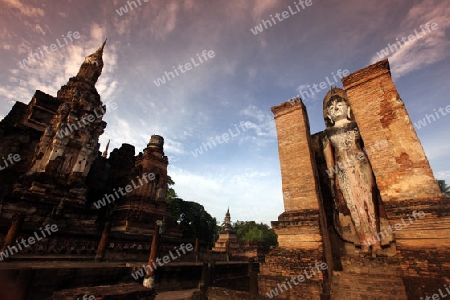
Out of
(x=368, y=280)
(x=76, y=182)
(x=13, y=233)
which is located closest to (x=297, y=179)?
(x=368, y=280)

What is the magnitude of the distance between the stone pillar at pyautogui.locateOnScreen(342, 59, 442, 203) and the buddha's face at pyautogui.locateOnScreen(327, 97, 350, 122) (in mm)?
505

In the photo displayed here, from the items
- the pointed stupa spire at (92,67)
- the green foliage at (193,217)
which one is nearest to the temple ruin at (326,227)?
the pointed stupa spire at (92,67)

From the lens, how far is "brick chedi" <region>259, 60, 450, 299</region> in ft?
12.6

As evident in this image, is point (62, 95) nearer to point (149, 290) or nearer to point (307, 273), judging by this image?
point (149, 290)

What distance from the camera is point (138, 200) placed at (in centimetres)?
1221

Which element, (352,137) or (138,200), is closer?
(352,137)

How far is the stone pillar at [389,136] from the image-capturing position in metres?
4.25

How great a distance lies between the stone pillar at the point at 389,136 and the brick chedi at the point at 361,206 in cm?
2

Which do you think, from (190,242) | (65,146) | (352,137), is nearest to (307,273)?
(352,137)

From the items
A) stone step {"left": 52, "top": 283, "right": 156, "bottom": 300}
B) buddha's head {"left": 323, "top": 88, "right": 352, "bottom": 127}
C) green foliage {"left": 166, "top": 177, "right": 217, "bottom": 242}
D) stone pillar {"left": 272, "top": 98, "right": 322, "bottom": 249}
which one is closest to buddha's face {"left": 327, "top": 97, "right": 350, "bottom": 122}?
buddha's head {"left": 323, "top": 88, "right": 352, "bottom": 127}

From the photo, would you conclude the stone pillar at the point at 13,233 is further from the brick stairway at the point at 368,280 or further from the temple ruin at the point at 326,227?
the brick stairway at the point at 368,280

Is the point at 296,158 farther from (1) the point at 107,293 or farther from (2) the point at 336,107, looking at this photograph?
(1) the point at 107,293

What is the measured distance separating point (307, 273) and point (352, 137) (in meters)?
3.69

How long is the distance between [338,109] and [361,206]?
2.89m
